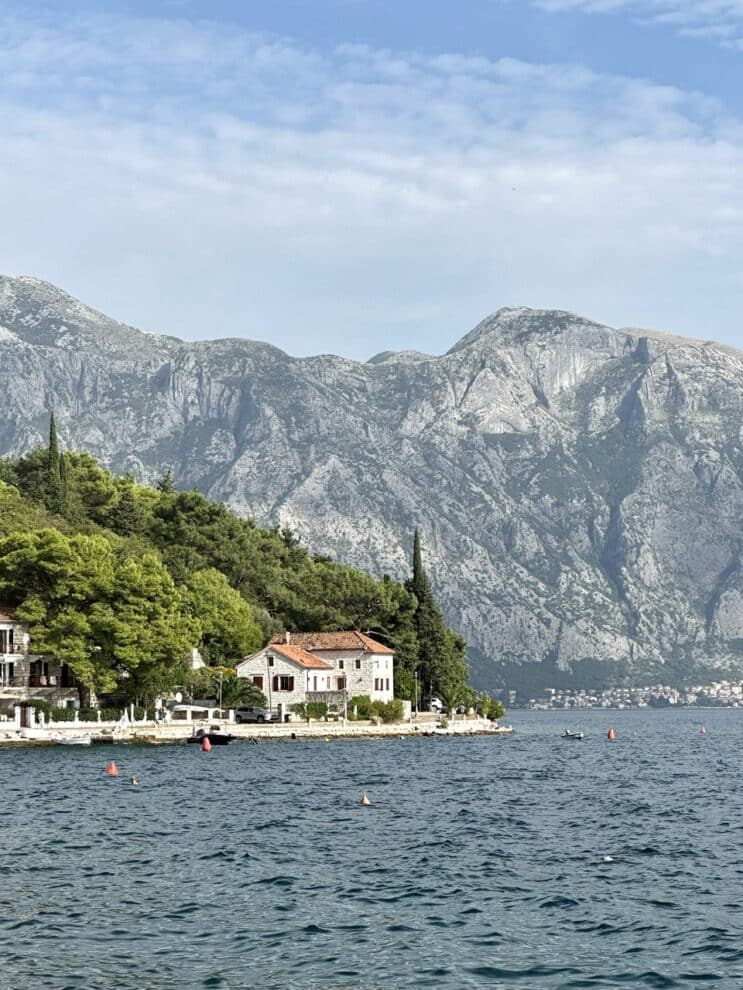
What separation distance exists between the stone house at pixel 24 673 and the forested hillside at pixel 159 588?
1.88m

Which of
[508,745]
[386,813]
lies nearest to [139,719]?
[508,745]

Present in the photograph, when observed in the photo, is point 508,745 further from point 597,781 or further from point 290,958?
point 290,958

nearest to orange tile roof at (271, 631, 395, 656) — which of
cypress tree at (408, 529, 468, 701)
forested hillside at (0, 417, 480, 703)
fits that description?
forested hillside at (0, 417, 480, 703)

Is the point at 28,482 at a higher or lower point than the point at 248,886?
higher

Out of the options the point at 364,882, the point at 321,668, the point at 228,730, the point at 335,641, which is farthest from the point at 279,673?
the point at 364,882

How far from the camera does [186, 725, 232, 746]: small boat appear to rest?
111750mm

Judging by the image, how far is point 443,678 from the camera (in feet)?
541

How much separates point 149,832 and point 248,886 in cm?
1337

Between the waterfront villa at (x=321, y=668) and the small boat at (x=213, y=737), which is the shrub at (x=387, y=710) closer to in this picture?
the waterfront villa at (x=321, y=668)

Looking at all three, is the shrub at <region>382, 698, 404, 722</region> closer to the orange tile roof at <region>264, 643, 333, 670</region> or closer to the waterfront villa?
the waterfront villa

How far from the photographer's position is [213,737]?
367 feet

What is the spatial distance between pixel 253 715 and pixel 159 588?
759 inches

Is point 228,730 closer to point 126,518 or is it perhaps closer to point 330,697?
point 330,697

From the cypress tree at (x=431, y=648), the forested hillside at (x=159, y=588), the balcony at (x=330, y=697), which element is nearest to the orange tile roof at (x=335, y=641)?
the forested hillside at (x=159, y=588)
